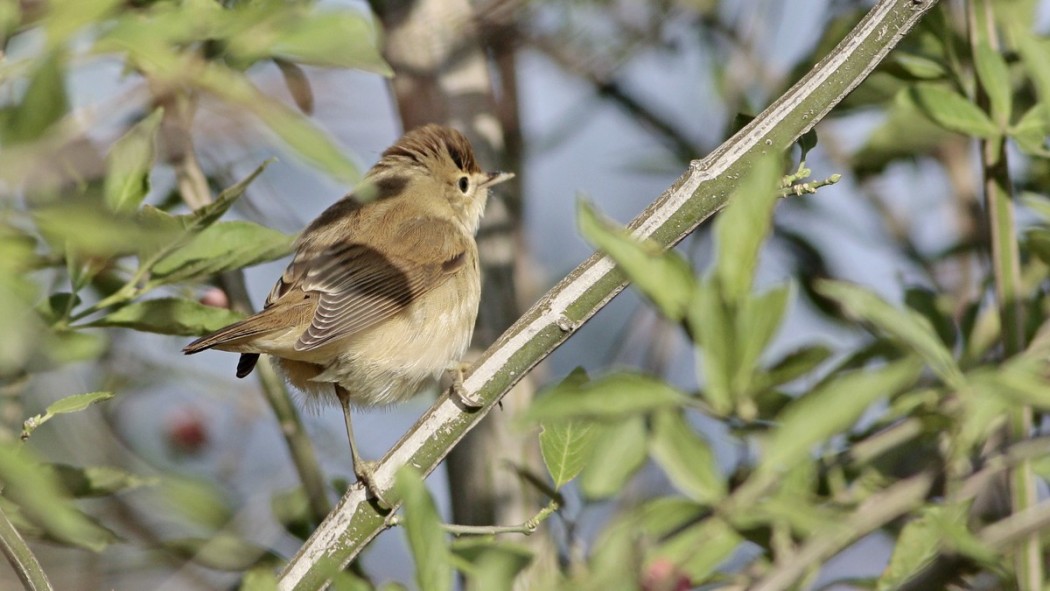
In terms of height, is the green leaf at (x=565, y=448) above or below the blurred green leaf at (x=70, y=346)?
below

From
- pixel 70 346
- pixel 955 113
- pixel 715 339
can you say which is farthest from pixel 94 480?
pixel 955 113

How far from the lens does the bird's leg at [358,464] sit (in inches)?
85.8

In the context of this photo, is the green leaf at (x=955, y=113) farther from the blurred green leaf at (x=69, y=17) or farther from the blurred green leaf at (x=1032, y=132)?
the blurred green leaf at (x=69, y=17)

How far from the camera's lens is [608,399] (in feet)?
4.48

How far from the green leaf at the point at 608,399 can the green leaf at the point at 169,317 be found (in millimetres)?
1301

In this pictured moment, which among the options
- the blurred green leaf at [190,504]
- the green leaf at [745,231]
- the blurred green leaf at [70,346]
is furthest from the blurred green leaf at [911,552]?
the blurred green leaf at [190,504]

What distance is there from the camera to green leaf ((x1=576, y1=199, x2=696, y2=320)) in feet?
4.60

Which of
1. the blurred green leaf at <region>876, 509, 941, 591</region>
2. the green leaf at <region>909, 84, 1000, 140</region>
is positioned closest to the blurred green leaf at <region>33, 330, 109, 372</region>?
the blurred green leaf at <region>876, 509, 941, 591</region>

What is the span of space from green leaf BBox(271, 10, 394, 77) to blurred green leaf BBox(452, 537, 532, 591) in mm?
694

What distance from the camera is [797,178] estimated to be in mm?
1887

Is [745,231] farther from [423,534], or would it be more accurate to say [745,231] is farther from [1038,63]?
[1038,63]

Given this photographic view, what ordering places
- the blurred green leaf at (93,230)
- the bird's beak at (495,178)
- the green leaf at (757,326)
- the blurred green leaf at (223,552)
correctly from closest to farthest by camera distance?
the blurred green leaf at (93,230) → the green leaf at (757,326) → the blurred green leaf at (223,552) → the bird's beak at (495,178)

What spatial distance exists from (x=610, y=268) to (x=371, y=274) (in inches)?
60.7

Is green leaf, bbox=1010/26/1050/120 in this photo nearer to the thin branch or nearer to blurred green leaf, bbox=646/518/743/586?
the thin branch
